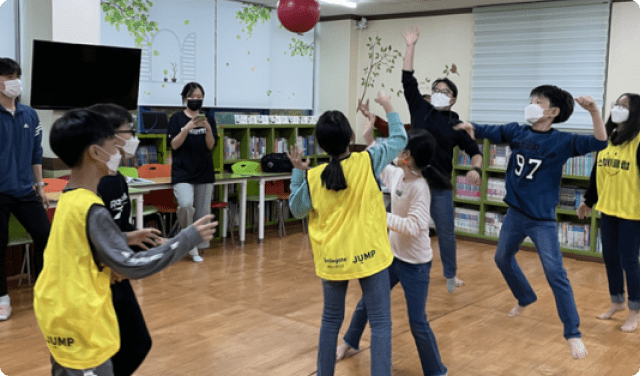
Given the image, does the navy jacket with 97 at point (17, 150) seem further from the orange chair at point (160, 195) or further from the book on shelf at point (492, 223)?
the book on shelf at point (492, 223)

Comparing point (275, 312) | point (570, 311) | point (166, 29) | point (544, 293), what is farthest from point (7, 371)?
point (166, 29)

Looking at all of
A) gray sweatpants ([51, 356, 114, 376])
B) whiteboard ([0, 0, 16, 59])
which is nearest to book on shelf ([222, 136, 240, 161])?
whiteboard ([0, 0, 16, 59])

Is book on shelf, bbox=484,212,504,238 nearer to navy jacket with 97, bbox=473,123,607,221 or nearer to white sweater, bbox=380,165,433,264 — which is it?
navy jacket with 97, bbox=473,123,607,221

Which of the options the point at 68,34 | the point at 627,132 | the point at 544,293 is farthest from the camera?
the point at 68,34

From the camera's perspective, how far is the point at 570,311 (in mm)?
3758

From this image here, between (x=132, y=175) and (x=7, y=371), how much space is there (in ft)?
9.99

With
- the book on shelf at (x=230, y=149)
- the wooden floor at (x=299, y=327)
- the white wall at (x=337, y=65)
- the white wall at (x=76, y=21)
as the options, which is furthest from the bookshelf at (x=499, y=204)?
the white wall at (x=76, y=21)

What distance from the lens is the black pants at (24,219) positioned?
4348mm

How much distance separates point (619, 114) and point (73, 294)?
374cm

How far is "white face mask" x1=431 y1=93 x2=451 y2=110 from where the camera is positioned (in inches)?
181

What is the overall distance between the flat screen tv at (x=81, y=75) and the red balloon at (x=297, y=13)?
2.06 meters

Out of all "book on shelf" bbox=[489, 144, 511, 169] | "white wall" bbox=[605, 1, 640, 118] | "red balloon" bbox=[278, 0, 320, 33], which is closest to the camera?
"red balloon" bbox=[278, 0, 320, 33]

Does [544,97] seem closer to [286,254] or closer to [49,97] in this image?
[286,254]

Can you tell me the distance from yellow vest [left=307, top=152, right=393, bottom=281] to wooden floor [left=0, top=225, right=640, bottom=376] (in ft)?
3.30
